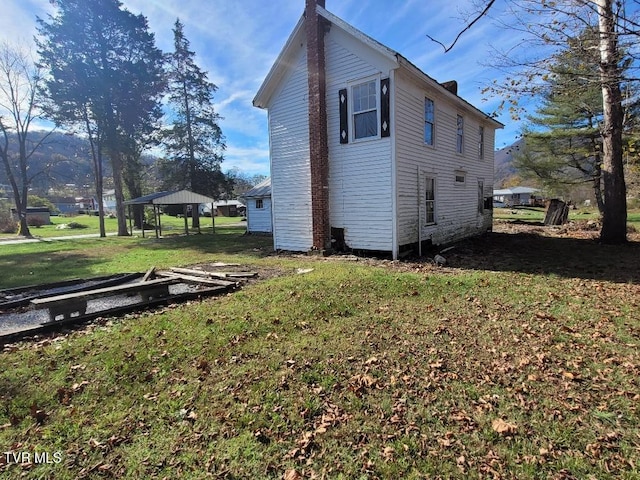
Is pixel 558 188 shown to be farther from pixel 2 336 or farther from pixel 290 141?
pixel 2 336

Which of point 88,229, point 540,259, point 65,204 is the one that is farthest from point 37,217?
point 65,204

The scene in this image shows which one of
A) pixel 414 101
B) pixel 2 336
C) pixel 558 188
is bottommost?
pixel 2 336

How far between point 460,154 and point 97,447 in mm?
14440

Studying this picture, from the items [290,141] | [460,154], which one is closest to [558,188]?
[460,154]

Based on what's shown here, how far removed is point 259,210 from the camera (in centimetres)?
2277

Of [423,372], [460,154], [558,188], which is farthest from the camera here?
[558,188]

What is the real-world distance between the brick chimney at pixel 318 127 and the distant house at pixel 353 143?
0.03 meters

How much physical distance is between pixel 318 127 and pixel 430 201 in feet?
15.5

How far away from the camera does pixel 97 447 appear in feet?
8.70

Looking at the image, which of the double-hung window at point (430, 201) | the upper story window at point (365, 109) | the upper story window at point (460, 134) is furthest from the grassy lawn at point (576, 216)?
the upper story window at point (365, 109)

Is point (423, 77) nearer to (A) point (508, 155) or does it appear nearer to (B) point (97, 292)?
(B) point (97, 292)

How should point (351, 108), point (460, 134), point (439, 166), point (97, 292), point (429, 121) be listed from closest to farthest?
point (97, 292) → point (351, 108) → point (429, 121) → point (439, 166) → point (460, 134)

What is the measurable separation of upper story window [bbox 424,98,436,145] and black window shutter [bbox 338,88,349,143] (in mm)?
2864

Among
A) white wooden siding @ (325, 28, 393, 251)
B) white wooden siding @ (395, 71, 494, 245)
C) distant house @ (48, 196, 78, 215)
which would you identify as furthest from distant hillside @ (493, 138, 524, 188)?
distant house @ (48, 196, 78, 215)
